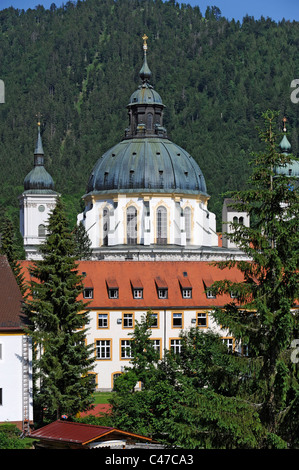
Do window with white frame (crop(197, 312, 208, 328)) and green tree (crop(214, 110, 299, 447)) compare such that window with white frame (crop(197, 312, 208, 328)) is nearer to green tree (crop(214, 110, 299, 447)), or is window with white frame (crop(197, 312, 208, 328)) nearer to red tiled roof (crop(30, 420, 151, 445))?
red tiled roof (crop(30, 420, 151, 445))

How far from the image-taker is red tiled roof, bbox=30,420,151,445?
125ft

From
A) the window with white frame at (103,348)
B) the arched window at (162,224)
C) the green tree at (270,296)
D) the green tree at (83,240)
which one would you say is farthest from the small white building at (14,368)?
the arched window at (162,224)

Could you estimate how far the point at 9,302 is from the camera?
54.1 metres

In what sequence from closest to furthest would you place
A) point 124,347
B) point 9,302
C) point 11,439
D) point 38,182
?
point 11,439
point 9,302
point 124,347
point 38,182

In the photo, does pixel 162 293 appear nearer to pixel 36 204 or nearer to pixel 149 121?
pixel 149 121

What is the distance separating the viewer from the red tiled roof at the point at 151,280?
6988 centimetres

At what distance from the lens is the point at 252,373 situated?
33.2 meters

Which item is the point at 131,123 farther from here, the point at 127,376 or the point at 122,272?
the point at 127,376

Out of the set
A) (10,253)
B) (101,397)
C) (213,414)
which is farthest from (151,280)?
(213,414)

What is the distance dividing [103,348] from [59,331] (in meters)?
17.3

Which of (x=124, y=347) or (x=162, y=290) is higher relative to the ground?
(x=162, y=290)

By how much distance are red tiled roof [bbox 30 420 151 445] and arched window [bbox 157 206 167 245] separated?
71473mm

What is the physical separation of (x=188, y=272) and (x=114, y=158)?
149 ft

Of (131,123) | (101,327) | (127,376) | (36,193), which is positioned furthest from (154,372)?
(36,193)
